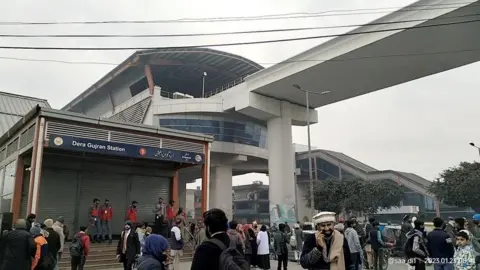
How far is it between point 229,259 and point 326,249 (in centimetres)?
179

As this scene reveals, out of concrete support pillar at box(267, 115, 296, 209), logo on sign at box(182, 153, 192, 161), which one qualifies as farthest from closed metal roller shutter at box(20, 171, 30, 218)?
concrete support pillar at box(267, 115, 296, 209)

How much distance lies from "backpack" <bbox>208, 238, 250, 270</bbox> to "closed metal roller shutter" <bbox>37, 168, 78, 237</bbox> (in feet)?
52.5

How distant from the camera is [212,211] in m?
3.48

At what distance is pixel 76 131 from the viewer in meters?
15.1

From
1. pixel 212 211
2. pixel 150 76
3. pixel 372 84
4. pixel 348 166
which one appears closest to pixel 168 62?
pixel 150 76

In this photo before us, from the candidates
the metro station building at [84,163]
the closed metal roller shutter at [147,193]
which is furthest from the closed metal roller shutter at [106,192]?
the closed metal roller shutter at [147,193]

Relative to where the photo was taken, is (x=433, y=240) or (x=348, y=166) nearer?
(x=433, y=240)

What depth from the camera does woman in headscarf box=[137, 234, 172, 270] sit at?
13.5ft

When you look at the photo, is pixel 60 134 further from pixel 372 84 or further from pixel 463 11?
pixel 372 84

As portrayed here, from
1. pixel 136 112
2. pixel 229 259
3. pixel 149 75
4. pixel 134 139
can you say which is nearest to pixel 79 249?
pixel 134 139

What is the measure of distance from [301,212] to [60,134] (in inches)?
1490

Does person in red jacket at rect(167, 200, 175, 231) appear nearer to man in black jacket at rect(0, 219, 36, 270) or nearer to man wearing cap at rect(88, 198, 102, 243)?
man wearing cap at rect(88, 198, 102, 243)

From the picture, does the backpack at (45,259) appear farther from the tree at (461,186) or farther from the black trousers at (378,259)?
the tree at (461,186)

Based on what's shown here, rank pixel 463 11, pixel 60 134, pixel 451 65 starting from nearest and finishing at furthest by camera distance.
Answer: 1. pixel 60 134
2. pixel 463 11
3. pixel 451 65
